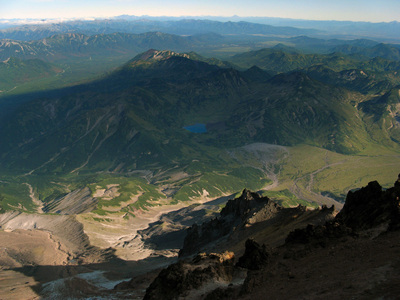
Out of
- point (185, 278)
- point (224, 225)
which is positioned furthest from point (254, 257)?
point (224, 225)

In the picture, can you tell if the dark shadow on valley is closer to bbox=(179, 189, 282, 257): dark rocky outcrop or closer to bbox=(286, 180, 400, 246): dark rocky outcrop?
Result: bbox=(179, 189, 282, 257): dark rocky outcrop

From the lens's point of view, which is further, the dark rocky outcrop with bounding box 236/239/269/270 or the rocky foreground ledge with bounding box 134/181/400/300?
the dark rocky outcrop with bounding box 236/239/269/270

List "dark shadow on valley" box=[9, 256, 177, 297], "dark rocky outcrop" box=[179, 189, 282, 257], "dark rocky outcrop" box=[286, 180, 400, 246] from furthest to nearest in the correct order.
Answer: "dark rocky outcrop" box=[179, 189, 282, 257] → "dark shadow on valley" box=[9, 256, 177, 297] → "dark rocky outcrop" box=[286, 180, 400, 246]

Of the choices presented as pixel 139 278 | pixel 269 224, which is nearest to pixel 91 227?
pixel 139 278

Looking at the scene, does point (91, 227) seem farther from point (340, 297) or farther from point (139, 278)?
point (340, 297)

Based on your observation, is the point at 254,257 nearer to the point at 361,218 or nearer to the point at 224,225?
the point at 361,218

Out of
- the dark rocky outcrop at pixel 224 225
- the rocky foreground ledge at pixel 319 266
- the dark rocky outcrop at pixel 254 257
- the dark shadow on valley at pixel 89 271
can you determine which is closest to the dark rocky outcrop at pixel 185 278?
the rocky foreground ledge at pixel 319 266

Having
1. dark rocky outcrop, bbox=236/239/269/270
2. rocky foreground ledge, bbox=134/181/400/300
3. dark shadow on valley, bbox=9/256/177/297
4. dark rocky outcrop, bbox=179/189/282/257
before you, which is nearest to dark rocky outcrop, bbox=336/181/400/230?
rocky foreground ledge, bbox=134/181/400/300

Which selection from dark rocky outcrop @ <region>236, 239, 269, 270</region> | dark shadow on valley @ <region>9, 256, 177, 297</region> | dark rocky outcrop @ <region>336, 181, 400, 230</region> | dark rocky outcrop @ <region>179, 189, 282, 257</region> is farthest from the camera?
dark rocky outcrop @ <region>179, 189, 282, 257</region>
